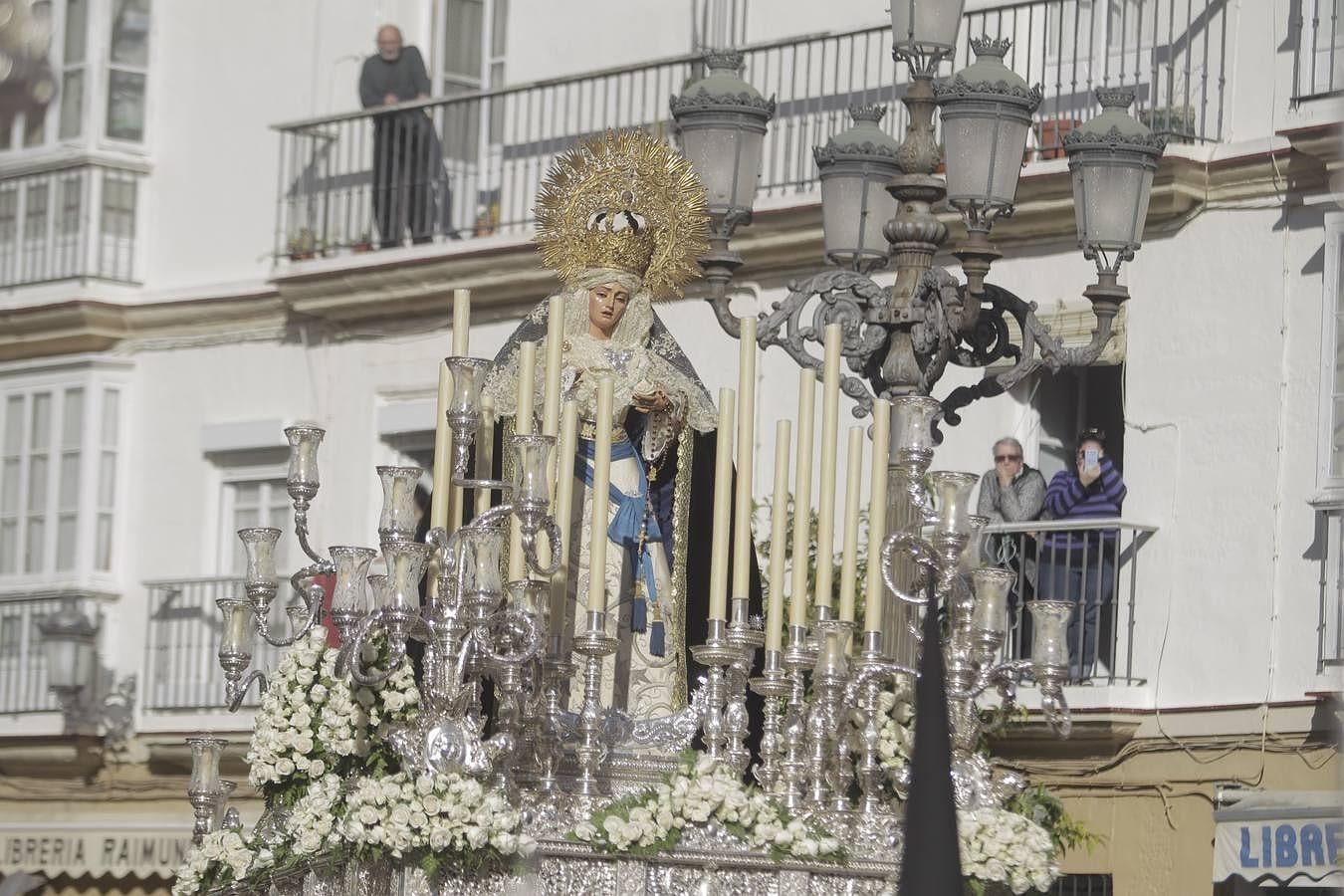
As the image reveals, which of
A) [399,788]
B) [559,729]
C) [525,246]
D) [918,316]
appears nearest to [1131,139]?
[918,316]

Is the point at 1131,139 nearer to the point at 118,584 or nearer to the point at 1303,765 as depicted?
the point at 1303,765

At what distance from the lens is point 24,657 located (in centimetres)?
1858

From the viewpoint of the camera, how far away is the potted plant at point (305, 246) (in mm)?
17797

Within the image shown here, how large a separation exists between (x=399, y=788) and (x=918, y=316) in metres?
2.85

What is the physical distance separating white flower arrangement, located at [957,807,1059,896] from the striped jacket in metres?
7.33

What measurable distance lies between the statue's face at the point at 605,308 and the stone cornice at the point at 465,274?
6314mm

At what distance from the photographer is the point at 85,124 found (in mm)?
18844

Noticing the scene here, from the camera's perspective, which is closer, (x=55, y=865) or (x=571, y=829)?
(x=571, y=829)

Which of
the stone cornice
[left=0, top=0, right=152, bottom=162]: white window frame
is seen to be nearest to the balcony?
the stone cornice

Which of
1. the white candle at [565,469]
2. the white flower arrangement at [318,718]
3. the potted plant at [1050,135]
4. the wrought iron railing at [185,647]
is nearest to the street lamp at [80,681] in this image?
the wrought iron railing at [185,647]

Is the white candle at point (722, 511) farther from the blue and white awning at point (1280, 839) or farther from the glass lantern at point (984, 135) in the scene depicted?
the blue and white awning at point (1280, 839)

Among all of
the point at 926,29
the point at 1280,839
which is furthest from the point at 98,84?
the point at 926,29

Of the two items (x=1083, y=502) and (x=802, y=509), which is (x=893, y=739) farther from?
(x=1083, y=502)

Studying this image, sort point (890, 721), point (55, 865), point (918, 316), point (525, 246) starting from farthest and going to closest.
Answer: point (55, 865), point (525, 246), point (918, 316), point (890, 721)
